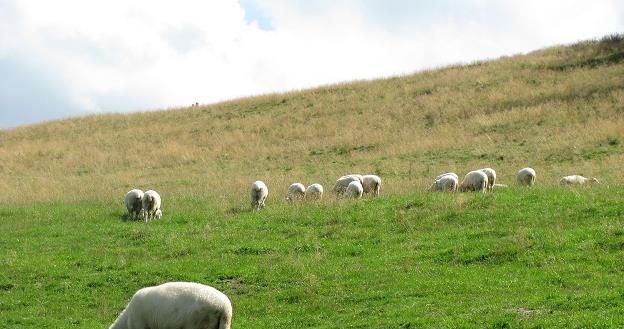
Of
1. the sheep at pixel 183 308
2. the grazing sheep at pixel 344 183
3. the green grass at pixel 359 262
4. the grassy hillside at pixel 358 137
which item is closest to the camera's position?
the sheep at pixel 183 308

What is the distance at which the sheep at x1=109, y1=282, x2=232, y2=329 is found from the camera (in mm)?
11945

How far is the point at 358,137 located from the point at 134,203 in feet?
66.0

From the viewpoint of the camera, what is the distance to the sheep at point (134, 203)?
27.7 metres

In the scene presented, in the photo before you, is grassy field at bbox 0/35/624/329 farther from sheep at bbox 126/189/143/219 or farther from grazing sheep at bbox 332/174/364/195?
grazing sheep at bbox 332/174/364/195

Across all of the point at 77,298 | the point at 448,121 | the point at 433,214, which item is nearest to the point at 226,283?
the point at 77,298

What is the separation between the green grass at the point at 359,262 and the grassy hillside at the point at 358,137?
530 cm

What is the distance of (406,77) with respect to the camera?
202 feet

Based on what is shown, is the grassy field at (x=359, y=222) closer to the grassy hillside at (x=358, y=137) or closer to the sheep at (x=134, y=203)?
the grassy hillside at (x=358, y=137)

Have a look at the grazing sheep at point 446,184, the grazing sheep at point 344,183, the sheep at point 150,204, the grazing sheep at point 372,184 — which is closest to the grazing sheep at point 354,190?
the grazing sheep at point 372,184

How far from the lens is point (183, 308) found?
12.1 meters

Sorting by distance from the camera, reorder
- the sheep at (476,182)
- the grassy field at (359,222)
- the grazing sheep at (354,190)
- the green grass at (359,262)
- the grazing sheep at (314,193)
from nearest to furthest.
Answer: the green grass at (359,262), the grassy field at (359,222), the sheep at (476,182), the grazing sheep at (354,190), the grazing sheep at (314,193)

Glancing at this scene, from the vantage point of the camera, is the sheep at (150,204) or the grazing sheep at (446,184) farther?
the sheep at (150,204)

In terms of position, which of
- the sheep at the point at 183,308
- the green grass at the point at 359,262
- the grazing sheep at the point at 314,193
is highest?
the sheep at the point at 183,308

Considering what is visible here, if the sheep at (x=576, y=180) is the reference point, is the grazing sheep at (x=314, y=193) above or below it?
above
